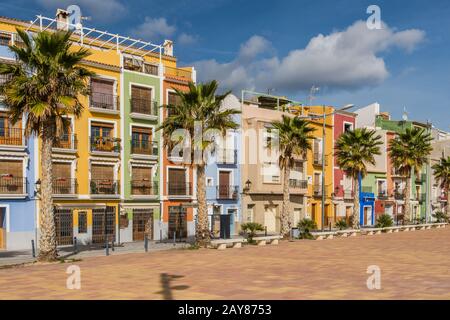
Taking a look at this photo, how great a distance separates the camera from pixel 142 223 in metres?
39.6

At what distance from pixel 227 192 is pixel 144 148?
9.36m

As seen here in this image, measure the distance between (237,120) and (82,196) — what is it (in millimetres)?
16574

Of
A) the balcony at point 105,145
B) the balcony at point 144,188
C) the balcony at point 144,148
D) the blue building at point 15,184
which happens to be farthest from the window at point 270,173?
the blue building at point 15,184

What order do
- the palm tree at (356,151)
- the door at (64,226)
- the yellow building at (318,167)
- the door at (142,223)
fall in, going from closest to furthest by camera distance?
the door at (64,226)
the door at (142,223)
the palm tree at (356,151)
the yellow building at (318,167)

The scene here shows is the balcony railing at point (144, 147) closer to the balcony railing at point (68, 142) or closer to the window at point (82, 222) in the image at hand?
the balcony railing at point (68, 142)

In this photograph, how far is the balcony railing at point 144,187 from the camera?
3894cm

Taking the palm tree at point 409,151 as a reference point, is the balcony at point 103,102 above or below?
above

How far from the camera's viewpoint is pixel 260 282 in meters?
16.9

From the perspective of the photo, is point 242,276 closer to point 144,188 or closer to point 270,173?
point 144,188

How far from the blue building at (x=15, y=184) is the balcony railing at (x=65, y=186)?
1.47 meters

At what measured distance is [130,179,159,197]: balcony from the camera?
1533 inches

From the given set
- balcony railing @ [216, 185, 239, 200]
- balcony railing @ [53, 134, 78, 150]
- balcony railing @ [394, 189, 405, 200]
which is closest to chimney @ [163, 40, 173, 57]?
balcony railing @ [216, 185, 239, 200]
